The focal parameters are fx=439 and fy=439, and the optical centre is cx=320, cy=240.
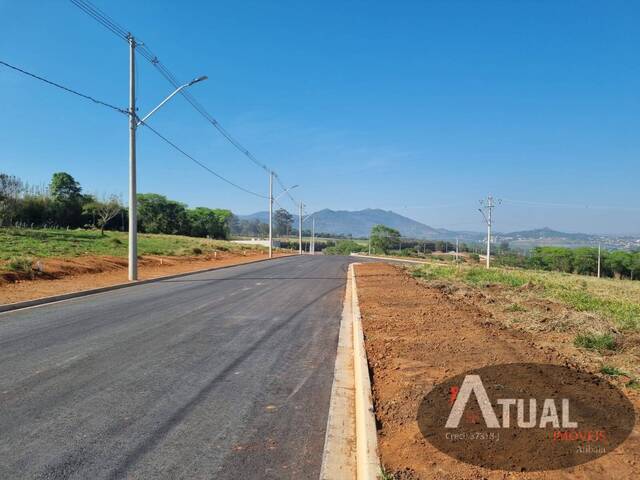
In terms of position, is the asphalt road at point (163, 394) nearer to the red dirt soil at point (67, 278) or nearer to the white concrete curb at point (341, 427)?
the white concrete curb at point (341, 427)

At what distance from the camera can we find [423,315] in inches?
394

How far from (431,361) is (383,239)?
100m

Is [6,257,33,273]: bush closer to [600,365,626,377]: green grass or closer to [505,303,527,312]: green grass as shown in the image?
[505,303,527,312]: green grass

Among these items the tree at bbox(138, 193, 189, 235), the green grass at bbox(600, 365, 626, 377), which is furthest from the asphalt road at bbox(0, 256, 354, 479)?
the tree at bbox(138, 193, 189, 235)

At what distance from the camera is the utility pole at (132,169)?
18.8 metres

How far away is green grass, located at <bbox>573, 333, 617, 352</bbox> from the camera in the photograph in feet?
21.8

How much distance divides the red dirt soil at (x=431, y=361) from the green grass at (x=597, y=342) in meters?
0.49

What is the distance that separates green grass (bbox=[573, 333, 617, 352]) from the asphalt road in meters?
3.90

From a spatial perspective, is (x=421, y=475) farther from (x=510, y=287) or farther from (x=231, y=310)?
(x=510, y=287)

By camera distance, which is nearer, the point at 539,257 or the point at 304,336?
the point at 304,336

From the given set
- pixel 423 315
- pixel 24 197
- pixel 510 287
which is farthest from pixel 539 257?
pixel 24 197

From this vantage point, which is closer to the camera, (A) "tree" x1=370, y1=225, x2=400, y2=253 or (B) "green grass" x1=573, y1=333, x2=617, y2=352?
(B) "green grass" x1=573, y1=333, x2=617, y2=352

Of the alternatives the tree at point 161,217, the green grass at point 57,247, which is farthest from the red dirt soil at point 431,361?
the tree at point 161,217

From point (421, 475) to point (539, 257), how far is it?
87.6 meters
